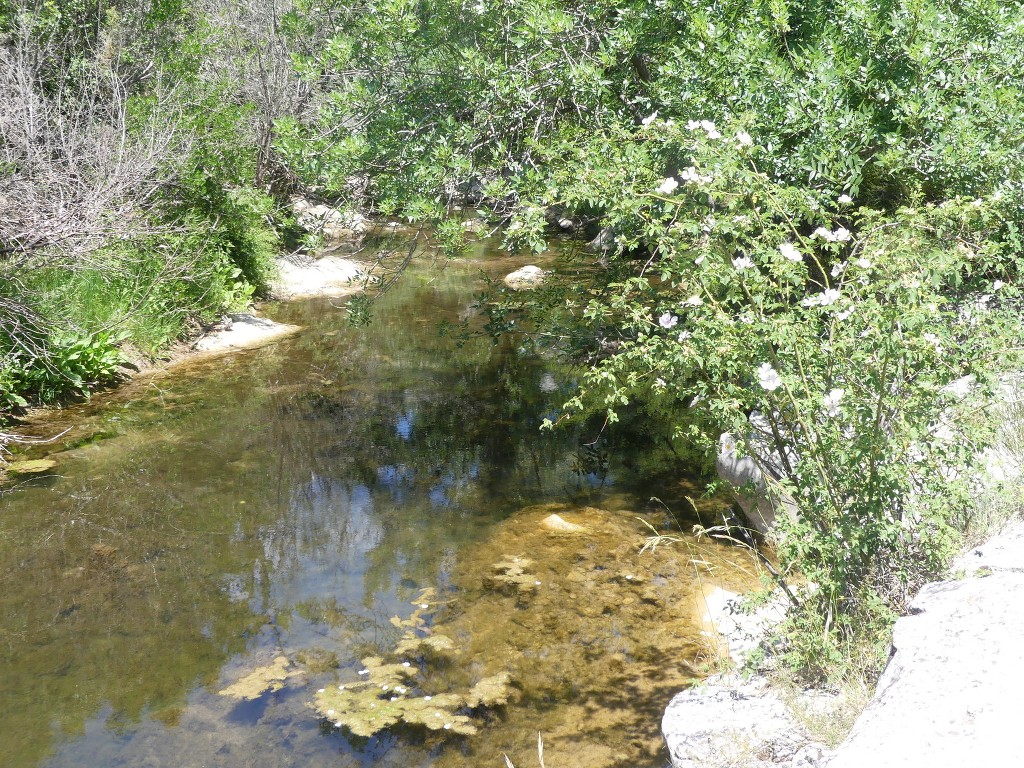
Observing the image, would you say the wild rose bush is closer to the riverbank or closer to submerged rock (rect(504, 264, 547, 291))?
the riverbank

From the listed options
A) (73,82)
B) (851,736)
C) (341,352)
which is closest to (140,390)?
(341,352)

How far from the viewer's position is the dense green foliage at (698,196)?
154 inches

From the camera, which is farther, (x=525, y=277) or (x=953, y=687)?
(x=525, y=277)

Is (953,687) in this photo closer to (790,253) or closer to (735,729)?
(735,729)

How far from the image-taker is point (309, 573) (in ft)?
21.5

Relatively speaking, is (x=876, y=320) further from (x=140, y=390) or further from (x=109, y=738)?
(x=140, y=390)

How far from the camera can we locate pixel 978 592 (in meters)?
3.20

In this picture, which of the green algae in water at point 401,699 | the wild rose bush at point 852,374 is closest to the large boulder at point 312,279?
the green algae in water at point 401,699

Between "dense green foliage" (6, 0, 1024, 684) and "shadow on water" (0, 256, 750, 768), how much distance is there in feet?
3.88

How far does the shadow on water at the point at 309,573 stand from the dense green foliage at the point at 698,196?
118cm

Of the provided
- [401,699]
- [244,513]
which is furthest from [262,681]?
[244,513]

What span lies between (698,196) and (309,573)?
3.99 meters

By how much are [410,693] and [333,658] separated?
0.66m

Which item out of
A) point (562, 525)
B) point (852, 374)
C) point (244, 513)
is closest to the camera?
point (852, 374)
